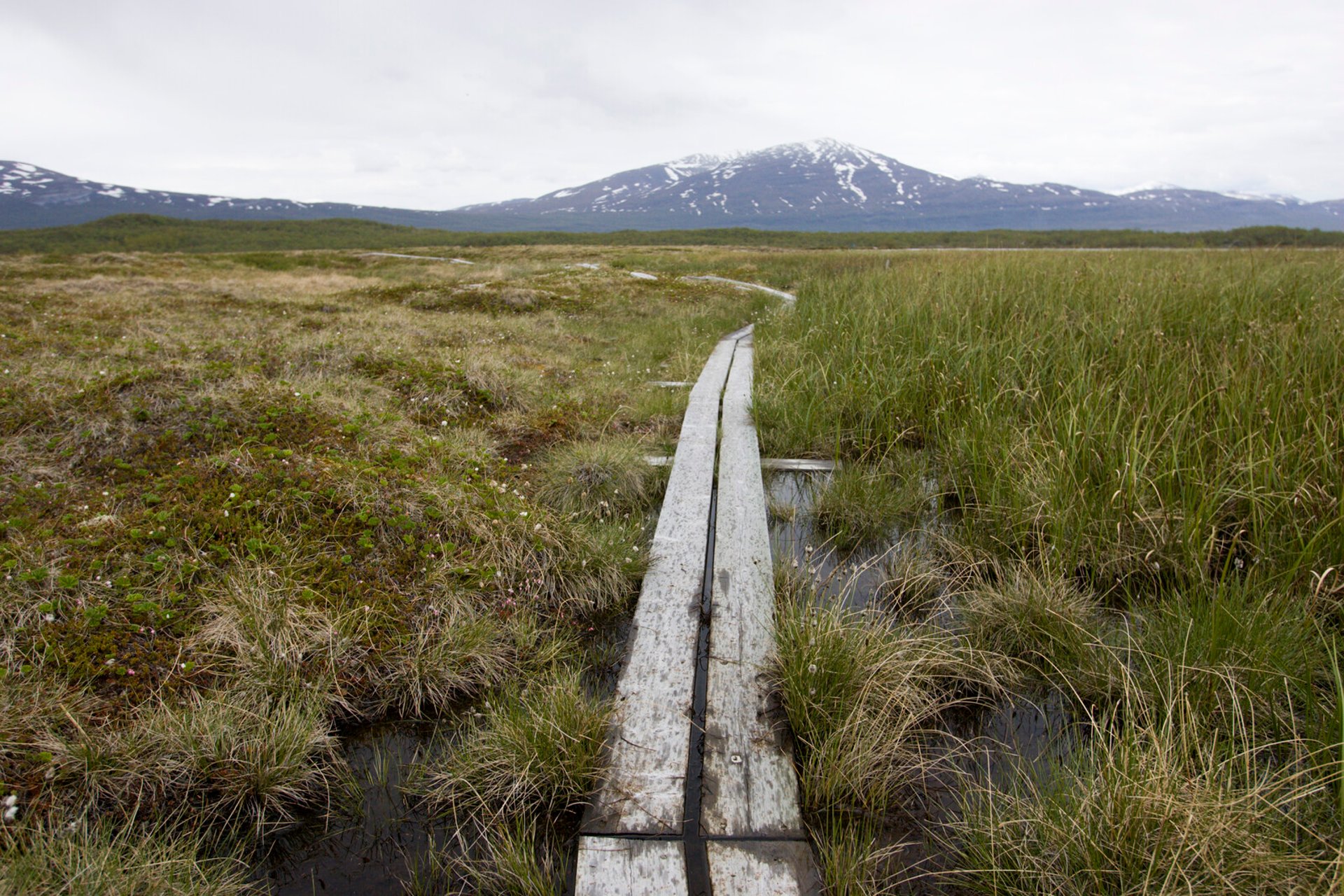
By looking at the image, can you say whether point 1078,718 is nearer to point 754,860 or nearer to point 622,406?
point 754,860

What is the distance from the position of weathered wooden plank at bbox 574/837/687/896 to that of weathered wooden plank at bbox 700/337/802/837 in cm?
16

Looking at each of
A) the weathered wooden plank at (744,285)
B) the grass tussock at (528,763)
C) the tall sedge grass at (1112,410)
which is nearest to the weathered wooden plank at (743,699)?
the grass tussock at (528,763)

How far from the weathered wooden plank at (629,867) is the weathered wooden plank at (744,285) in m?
15.2

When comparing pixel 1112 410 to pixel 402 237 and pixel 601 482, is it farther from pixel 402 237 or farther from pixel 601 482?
pixel 402 237

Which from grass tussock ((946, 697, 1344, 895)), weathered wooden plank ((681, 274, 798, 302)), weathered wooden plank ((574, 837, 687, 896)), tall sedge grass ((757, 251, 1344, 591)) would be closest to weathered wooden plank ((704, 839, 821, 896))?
weathered wooden plank ((574, 837, 687, 896))

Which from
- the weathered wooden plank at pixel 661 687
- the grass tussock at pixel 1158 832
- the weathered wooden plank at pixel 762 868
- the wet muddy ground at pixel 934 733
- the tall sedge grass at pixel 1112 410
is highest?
the tall sedge grass at pixel 1112 410

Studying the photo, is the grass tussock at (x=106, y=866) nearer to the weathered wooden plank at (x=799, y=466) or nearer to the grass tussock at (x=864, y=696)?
the grass tussock at (x=864, y=696)

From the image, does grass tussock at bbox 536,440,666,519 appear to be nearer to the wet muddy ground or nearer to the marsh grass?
the wet muddy ground

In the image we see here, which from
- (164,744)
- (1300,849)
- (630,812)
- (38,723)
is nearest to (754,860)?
(630,812)

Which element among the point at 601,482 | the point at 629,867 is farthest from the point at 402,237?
the point at 629,867

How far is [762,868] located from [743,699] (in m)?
0.72

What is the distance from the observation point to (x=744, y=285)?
71.8 feet

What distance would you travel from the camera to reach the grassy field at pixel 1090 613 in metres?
1.81

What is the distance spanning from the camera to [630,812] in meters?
2.04
